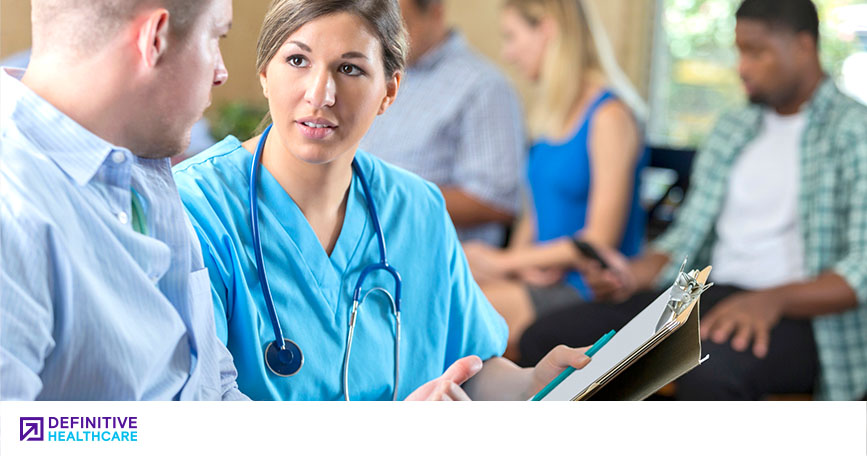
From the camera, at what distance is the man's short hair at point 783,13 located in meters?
1.38

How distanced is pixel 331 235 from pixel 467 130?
2.31 feet

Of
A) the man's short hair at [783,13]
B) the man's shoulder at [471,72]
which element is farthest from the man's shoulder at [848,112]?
the man's shoulder at [471,72]

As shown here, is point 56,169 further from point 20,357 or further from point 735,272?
point 735,272

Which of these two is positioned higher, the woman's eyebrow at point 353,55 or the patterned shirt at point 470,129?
the woman's eyebrow at point 353,55

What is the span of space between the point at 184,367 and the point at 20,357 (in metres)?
0.12

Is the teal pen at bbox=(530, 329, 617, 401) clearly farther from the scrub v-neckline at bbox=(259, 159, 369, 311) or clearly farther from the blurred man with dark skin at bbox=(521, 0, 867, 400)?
the blurred man with dark skin at bbox=(521, 0, 867, 400)

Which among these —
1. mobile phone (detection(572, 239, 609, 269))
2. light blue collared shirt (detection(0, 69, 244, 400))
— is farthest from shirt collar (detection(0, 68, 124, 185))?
mobile phone (detection(572, 239, 609, 269))

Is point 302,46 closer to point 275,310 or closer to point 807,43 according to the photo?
point 275,310

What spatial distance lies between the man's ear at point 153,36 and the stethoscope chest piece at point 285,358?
0.23 metres

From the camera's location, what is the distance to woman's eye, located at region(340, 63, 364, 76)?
0.63 m

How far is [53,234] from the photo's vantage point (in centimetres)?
51
